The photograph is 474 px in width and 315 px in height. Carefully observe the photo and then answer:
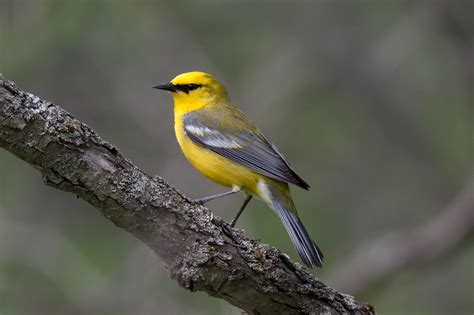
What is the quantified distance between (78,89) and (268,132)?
2721 millimetres

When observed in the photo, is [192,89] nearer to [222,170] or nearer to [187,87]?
[187,87]

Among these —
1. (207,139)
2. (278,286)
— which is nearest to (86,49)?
(207,139)

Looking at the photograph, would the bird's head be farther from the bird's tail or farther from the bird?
the bird's tail

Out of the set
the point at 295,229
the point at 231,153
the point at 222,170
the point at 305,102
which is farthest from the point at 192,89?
the point at 305,102

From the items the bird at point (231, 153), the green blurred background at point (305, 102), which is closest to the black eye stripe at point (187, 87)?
the bird at point (231, 153)

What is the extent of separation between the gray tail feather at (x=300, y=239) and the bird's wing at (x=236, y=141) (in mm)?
256

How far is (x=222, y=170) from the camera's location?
5.76 meters

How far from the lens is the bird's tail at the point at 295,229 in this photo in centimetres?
483

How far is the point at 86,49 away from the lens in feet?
32.3

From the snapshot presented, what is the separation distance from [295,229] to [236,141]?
1128 mm

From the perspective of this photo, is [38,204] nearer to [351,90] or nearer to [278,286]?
[351,90]

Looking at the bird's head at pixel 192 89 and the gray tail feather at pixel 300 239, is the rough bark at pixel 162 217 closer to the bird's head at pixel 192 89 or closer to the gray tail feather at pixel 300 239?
the gray tail feather at pixel 300 239

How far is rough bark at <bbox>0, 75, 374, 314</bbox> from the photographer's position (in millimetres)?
3398

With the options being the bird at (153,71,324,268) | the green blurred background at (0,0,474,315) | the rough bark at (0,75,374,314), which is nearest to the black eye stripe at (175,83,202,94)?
the bird at (153,71,324,268)
